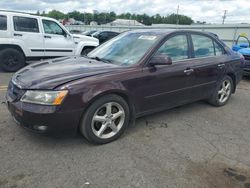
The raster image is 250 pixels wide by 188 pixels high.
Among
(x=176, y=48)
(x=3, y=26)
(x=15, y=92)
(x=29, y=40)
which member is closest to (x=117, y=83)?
(x=15, y=92)

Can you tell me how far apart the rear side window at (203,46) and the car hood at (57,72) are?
1.79 metres

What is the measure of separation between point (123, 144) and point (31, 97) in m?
1.38

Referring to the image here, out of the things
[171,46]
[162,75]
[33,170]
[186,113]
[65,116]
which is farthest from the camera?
[186,113]

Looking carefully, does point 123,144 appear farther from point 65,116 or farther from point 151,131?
point 65,116

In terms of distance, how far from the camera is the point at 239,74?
545 cm

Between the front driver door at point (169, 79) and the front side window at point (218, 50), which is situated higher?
the front side window at point (218, 50)

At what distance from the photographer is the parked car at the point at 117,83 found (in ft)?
9.53

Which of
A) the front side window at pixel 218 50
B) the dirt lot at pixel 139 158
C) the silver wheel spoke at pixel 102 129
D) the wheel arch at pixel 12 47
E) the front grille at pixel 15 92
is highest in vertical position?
the front side window at pixel 218 50

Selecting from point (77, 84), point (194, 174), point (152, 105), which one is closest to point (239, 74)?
point (152, 105)

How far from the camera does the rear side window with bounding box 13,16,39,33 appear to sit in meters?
8.00

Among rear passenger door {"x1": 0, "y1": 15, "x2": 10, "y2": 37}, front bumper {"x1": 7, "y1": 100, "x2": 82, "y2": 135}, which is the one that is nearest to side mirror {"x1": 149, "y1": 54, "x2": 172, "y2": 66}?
front bumper {"x1": 7, "y1": 100, "x2": 82, "y2": 135}

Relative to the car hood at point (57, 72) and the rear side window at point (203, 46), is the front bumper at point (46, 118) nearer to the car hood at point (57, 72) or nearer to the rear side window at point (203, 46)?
the car hood at point (57, 72)

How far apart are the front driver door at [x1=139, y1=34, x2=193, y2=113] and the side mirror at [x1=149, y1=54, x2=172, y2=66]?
90 mm

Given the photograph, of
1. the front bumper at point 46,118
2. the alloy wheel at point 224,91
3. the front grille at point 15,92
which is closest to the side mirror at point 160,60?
the front bumper at point 46,118
